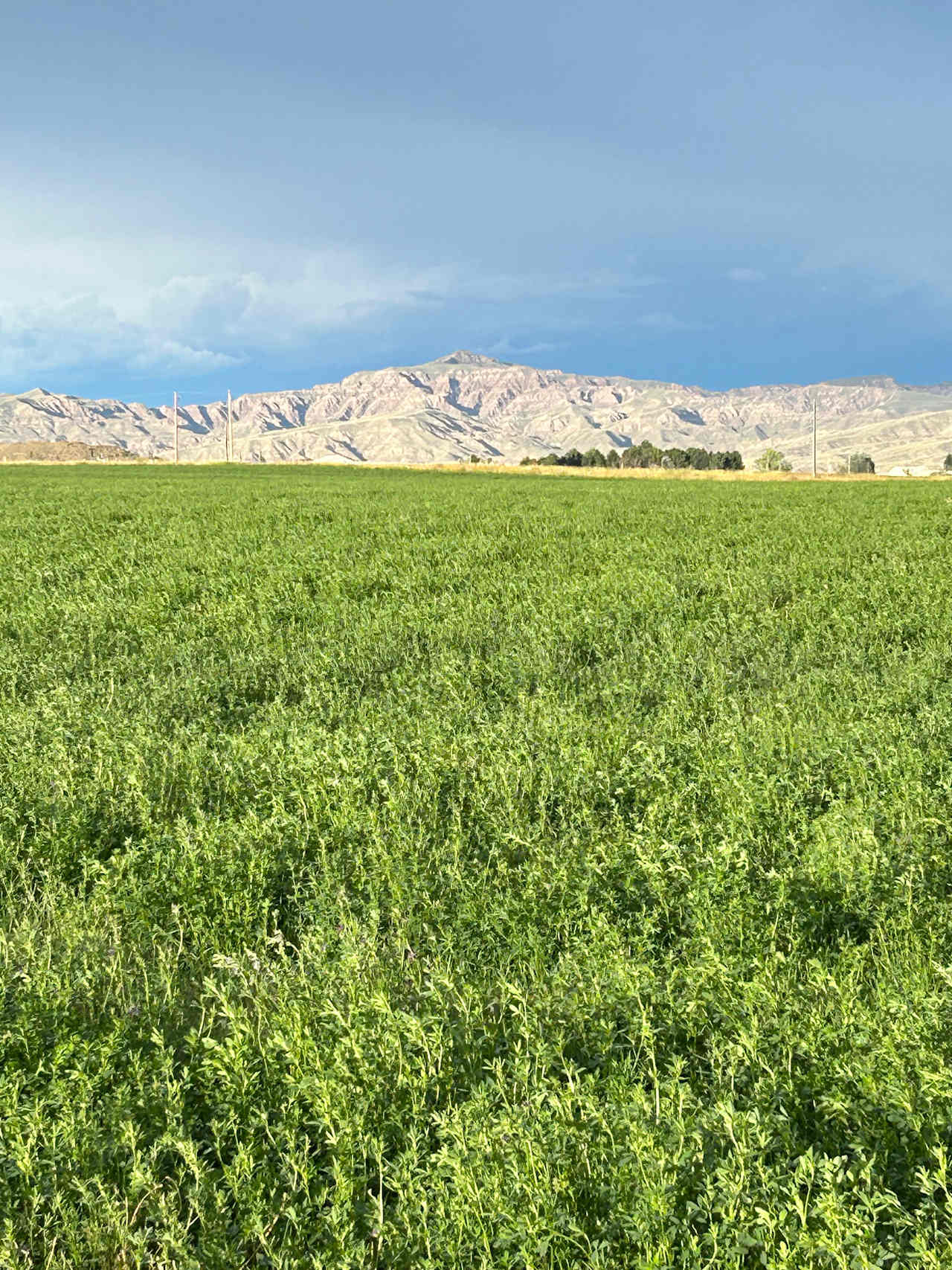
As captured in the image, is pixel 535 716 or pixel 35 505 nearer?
pixel 535 716

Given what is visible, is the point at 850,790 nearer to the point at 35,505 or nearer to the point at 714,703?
the point at 714,703

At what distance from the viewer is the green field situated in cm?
293

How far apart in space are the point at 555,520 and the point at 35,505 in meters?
20.5

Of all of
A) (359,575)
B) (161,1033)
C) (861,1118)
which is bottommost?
(161,1033)

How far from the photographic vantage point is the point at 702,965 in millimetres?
3842

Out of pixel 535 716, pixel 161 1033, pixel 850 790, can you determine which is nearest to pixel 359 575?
pixel 535 716

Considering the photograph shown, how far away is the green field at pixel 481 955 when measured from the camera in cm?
293

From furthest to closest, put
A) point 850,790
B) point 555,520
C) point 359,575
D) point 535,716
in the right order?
point 555,520, point 359,575, point 535,716, point 850,790

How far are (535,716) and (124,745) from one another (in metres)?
3.54

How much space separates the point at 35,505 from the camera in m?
33.5

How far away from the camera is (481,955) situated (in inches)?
182

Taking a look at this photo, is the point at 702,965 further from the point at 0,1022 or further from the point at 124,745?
the point at 124,745

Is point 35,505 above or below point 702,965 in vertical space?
above

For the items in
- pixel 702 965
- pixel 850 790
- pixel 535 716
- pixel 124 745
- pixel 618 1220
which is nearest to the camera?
pixel 618 1220
